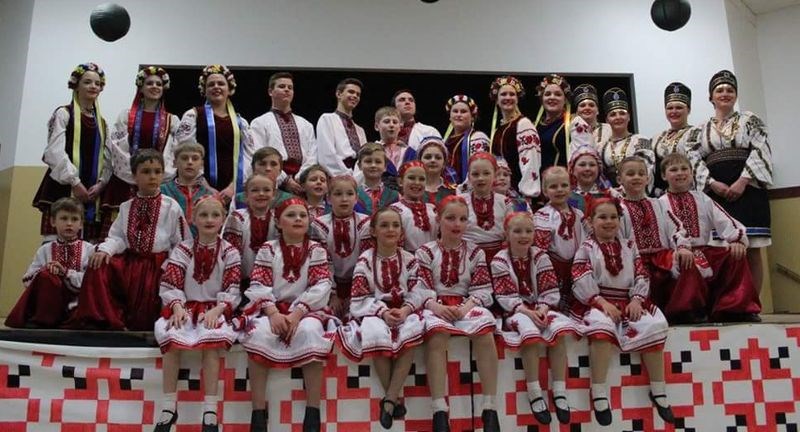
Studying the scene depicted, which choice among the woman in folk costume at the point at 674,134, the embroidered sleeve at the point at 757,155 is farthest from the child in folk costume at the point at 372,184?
the embroidered sleeve at the point at 757,155

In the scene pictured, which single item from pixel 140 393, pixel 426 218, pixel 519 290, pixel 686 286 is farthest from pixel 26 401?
pixel 686 286

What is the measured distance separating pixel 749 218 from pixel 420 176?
2.01m

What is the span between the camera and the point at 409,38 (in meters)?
6.07

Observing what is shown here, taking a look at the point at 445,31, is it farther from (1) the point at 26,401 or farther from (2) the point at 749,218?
(1) the point at 26,401

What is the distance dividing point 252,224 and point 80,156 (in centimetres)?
137

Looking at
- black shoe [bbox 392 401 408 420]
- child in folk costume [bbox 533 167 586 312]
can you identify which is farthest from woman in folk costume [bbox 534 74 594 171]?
black shoe [bbox 392 401 408 420]

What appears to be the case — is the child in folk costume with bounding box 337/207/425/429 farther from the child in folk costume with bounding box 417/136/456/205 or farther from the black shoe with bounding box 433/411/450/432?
the child in folk costume with bounding box 417/136/456/205

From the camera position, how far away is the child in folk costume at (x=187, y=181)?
3512 mm

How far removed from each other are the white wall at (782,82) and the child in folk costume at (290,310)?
15.8 ft

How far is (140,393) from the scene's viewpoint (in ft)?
9.20

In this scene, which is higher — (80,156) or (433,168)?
(80,156)

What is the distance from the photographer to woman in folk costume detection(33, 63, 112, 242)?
3822 millimetres

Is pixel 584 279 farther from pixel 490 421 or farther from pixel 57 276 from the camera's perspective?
pixel 57 276

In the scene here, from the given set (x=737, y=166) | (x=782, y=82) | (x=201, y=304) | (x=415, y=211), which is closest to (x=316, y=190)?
(x=415, y=211)
